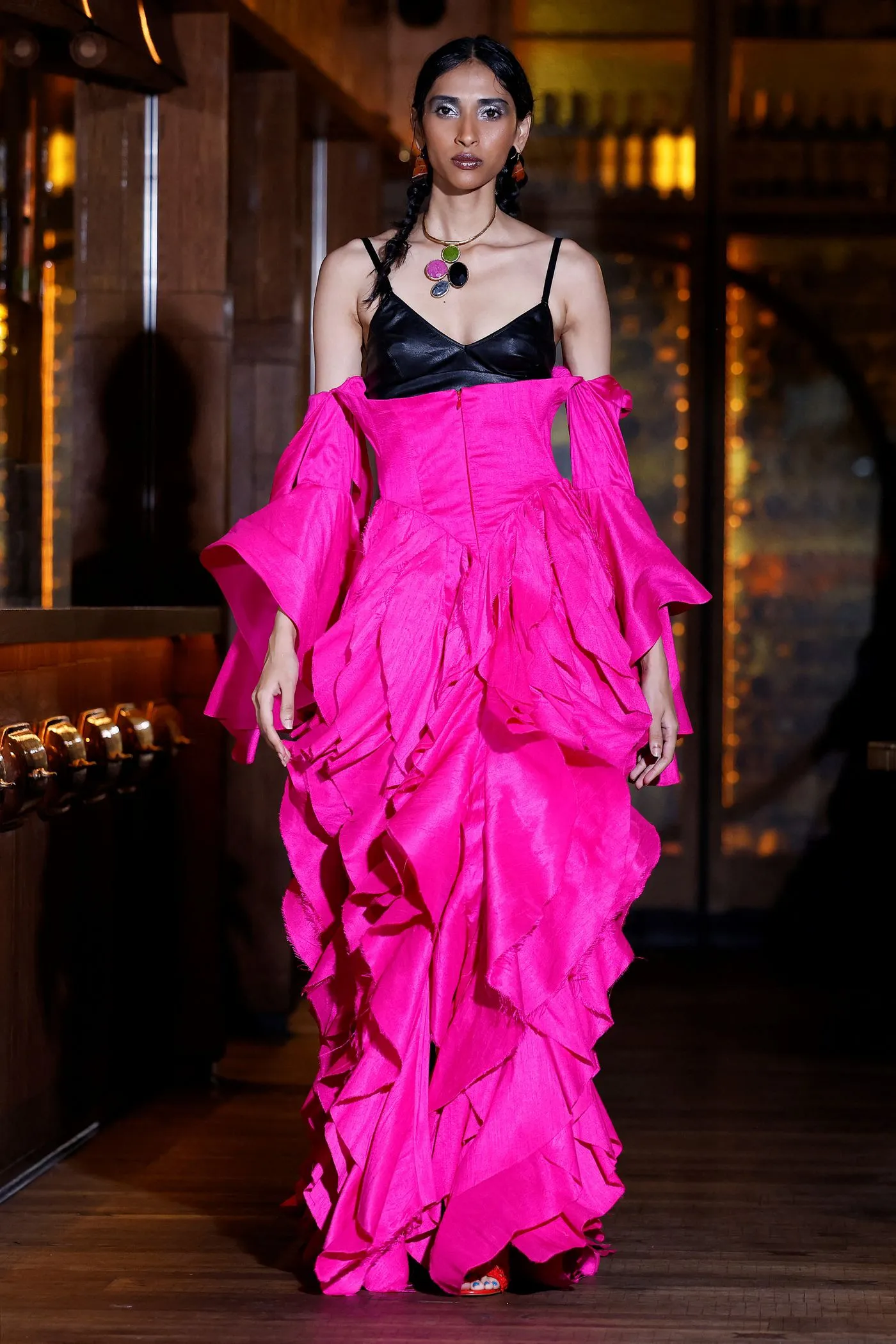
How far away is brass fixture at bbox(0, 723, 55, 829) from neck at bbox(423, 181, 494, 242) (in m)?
0.91

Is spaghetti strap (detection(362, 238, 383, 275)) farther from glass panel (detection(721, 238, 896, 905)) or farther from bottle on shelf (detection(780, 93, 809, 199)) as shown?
bottle on shelf (detection(780, 93, 809, 199))

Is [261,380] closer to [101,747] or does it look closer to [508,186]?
[101,747]

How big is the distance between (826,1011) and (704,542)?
1.41m

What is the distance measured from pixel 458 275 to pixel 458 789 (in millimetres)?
678

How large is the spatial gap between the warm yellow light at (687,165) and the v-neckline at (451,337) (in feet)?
9.21

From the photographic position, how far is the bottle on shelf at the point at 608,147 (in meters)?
4.91

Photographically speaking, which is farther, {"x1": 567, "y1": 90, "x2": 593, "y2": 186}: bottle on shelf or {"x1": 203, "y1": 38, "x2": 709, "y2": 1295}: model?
{"x1": 567, "y1": 90, "x2": 593, "y2": 186}: bottle on shelf

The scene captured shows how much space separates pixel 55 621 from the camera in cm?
254

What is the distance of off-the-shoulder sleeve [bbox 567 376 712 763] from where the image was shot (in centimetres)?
225

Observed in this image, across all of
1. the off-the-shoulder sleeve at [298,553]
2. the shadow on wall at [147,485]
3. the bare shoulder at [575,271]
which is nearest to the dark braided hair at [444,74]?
the bare shoulder at [575,271]

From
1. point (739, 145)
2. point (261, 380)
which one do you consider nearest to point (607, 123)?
point (739, 145)

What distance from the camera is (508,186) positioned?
2.37m

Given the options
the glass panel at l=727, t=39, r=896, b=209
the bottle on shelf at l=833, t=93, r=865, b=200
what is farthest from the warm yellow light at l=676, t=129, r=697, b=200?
the bottle on shelf at l=833, t=93, r=865, b=200

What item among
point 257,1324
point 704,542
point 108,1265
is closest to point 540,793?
point 257,1324
